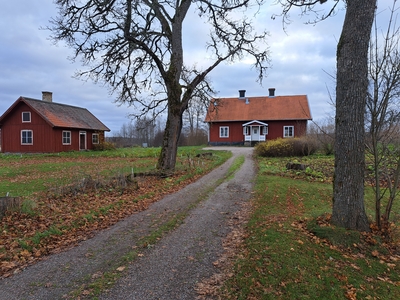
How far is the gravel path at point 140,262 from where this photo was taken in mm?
3662

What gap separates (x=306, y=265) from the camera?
4.17 metres

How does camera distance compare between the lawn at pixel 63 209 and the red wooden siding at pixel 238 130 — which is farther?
the red wooden siding at pixel 238 130

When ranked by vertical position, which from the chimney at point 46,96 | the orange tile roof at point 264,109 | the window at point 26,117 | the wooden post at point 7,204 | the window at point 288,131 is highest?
the chimney at point 46,96

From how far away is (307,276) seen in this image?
12.7 feet

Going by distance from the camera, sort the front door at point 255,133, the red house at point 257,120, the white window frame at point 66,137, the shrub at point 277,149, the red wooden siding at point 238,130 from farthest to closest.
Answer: the front door at point 255,133 → the red house at point 257,120 → the red wooden siding at point 238,130 → the white window frame at point 66,137 → the shrub at point 277,149

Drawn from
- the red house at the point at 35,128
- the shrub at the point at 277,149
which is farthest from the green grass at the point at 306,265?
the red house at the point at 35,128

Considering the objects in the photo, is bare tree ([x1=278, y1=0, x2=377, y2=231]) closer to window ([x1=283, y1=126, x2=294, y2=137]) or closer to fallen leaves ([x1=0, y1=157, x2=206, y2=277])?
fallen leaves ([x1=0, y1=157, x2=206, y2=277])

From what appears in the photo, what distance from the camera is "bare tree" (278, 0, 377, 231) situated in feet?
16.7

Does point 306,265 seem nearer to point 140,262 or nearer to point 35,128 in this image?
point 140,262

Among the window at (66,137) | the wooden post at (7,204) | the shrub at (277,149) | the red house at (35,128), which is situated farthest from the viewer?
the window at (66,137)

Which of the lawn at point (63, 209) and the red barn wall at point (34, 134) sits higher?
the red barn wall at point (34, 134)

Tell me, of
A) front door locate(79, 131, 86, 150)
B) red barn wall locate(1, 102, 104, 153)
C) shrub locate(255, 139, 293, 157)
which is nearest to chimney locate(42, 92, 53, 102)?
red barn wall locate(1, 102, 104, 153)

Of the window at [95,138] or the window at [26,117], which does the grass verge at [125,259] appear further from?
the window at [95,138]

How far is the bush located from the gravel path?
14.4 metres
